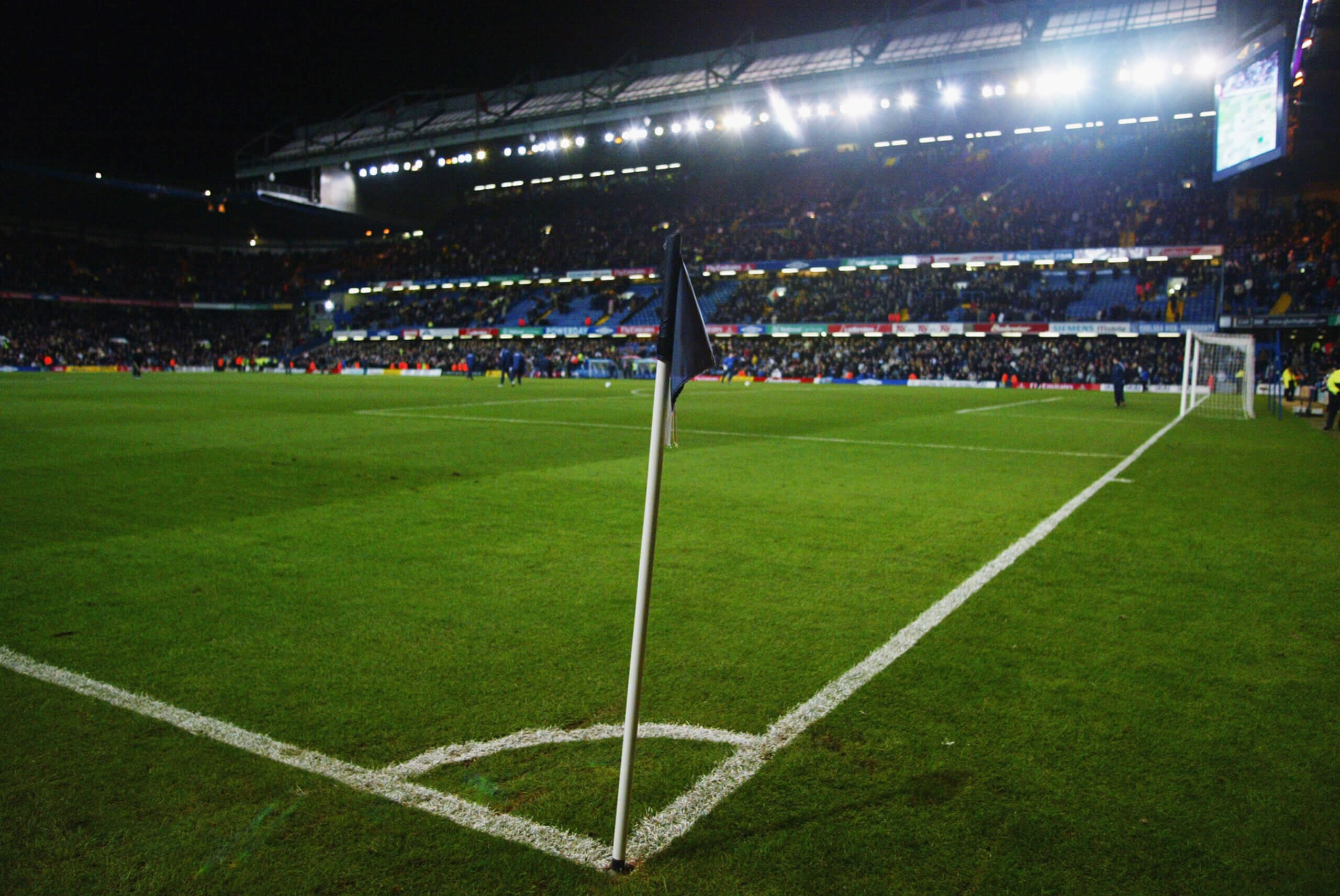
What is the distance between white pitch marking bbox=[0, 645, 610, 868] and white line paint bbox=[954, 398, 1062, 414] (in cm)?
2144

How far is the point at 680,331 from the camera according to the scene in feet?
9.34

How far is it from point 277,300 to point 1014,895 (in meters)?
80.4

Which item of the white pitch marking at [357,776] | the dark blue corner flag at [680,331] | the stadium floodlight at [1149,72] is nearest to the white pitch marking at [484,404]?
the white pitch marking at [357,776]

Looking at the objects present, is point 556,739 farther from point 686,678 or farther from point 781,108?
point 781,108

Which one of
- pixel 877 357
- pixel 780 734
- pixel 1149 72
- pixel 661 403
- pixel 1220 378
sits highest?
pixel 1149 72

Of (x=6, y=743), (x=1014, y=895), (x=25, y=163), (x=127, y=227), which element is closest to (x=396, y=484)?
(x=6, y=743)

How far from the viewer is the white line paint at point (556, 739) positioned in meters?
3.19

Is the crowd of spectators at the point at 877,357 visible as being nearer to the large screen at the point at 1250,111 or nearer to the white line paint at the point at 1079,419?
the large screen at the point at 1250,111

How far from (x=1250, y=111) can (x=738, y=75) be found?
25.8m

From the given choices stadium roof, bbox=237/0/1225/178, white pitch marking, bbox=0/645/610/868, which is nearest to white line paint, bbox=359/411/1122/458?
white pitch marking, bbox=0/645/610/868

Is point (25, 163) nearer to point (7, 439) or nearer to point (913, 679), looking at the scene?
point (7, 439)

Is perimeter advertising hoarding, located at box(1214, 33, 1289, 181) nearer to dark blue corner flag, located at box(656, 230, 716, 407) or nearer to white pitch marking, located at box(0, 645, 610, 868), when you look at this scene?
dark blue corner flag, located at box(656, 230, 716, 407)

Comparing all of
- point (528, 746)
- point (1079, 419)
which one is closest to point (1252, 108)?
point (1079, 419)

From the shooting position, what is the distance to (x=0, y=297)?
60156mm
